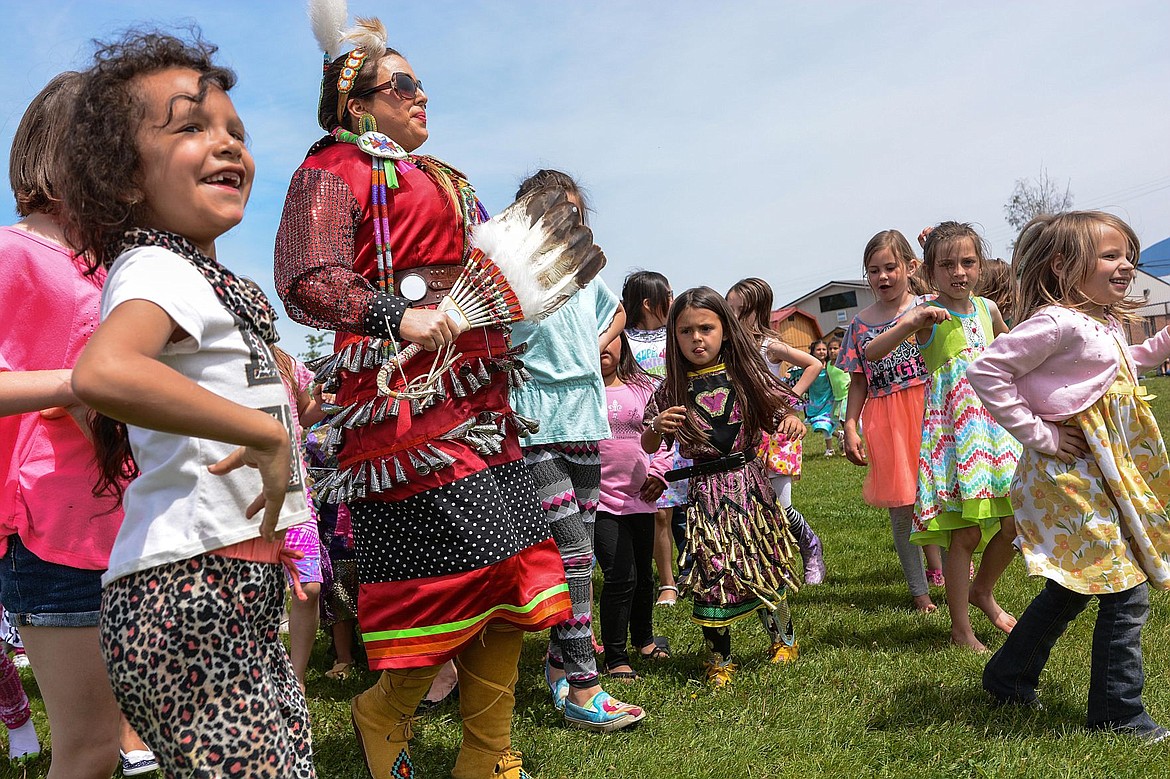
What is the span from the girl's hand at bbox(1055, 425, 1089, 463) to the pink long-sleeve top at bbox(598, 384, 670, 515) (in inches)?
73.0

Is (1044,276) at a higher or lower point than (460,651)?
higher

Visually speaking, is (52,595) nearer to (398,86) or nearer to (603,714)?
(398,86)

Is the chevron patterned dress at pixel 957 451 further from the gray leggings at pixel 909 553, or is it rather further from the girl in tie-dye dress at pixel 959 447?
the gray leggings at pixel 909 553

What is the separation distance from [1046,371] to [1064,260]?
0.41 m

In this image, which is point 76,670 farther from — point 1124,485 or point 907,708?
point 1124,485

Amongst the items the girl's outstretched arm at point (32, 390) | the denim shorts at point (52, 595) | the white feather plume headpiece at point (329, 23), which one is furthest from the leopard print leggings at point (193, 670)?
the white feather plume headpiece at point (329, 23)

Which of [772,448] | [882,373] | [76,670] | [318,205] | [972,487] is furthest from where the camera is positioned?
[772,448]

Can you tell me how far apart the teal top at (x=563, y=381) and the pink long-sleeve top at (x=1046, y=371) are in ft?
4.84

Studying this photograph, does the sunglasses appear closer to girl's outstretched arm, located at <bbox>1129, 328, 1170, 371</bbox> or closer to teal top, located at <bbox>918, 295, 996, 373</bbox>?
girl's outstretched arm, located at <bbox>1129, 328, 1170, 371</bbox>

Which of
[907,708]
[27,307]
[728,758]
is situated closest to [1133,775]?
[907,708]

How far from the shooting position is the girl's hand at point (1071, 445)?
3260mm

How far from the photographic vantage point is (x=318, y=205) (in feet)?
8.82

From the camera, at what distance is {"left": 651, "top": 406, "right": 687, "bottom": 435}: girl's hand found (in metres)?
4.14

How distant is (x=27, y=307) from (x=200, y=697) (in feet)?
4.06
